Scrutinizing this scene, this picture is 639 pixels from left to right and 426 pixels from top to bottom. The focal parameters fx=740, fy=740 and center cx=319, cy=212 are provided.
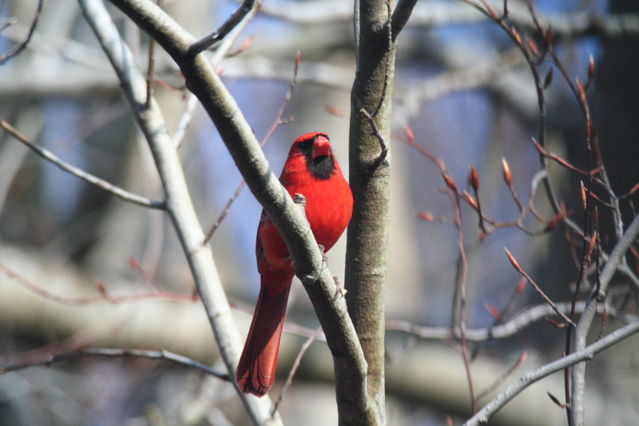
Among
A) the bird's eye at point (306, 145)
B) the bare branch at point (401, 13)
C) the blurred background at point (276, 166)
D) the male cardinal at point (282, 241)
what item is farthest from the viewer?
the blurred background at point (276, 166)

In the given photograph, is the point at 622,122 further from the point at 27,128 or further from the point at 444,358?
the point at 27,128

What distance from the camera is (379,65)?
6.73ft

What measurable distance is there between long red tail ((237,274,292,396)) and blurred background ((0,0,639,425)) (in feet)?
1.84

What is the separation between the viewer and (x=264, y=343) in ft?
8.03

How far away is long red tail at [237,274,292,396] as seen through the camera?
7.56 feet

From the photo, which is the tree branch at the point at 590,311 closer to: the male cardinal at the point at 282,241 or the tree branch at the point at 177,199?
the male cardinal at the point at 282,241

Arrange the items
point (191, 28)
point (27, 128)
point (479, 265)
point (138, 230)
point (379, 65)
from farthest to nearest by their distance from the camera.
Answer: point (479, 265) → point (138, 230) → point (191, 28) → point (27, 128) → point (379, 65)

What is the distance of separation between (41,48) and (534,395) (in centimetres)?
365

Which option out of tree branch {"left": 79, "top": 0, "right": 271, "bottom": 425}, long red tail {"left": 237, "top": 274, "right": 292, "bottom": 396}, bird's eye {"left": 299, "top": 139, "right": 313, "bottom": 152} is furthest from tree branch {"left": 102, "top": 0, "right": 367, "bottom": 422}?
bird's eye {"left": 299, "top": 139, "right": 313, "bottom": 152}

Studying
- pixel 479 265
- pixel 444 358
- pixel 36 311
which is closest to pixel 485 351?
pixel 444 358

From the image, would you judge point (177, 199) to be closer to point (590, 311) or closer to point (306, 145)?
point (306, 145)

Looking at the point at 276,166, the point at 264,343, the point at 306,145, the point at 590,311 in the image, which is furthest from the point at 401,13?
the point at 276,166

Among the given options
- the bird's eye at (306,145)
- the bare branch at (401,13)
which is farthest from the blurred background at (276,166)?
the bare branch at (401,13)

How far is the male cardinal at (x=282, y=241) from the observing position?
7.32ft
